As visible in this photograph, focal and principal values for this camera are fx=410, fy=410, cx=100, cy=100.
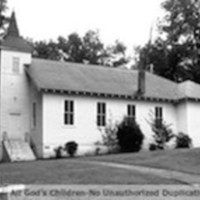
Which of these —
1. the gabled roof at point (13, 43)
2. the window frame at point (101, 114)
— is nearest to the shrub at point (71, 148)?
the window frame at point (101, 114)

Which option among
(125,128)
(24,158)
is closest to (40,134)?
(24,158)

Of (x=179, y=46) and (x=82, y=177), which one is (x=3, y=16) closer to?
(x=179, y=46)

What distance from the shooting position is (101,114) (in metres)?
27.1

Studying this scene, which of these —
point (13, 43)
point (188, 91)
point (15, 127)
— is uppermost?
point (13, 43)

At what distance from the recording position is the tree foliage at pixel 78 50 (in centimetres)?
4969

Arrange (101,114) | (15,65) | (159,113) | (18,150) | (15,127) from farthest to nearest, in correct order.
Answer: (159,113)
(15,65)
(101,114)
(15,127)
(18,150)

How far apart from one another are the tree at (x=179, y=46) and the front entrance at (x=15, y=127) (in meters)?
20.1

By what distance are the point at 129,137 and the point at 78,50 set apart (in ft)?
86.2

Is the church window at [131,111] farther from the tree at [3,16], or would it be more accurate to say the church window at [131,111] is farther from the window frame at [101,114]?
the tree at [3,16]

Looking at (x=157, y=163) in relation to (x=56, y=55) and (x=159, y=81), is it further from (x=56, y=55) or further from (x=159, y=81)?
(x=56, y=55)

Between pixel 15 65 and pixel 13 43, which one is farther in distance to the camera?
pixel 13 43

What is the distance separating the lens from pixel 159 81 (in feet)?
105

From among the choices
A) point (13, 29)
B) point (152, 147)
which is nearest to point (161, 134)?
point (152, 147)

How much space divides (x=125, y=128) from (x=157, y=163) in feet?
32.4
